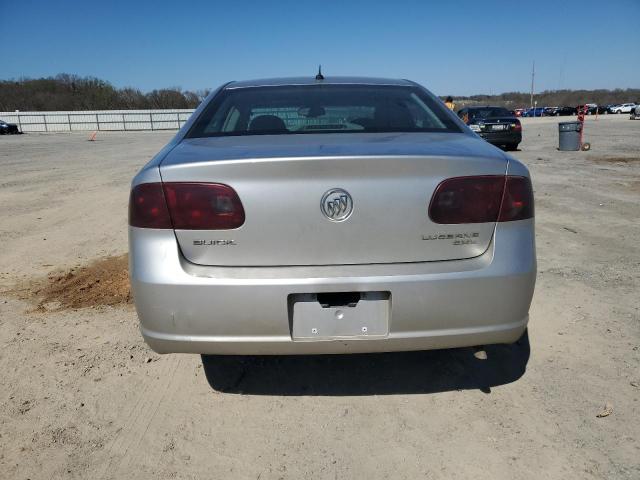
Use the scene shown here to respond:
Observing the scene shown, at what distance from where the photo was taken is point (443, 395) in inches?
106

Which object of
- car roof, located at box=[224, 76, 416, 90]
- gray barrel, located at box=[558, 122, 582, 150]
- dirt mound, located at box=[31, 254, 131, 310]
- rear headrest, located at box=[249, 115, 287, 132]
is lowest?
dirt mound, located at box=[31, 254, 131, 310]

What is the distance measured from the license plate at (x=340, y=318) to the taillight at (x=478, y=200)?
42cm

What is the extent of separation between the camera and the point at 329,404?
262 centimetres

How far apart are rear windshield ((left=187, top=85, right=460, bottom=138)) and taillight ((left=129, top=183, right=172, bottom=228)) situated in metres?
0.81

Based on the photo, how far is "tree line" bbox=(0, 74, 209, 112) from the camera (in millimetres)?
71188

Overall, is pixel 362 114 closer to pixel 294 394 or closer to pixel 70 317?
pixel 294 394

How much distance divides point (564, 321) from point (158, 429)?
2.69 meters

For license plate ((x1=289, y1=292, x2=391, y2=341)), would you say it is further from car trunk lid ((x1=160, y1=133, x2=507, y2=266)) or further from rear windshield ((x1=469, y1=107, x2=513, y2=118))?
rear windshield ((x1=469, y1=107, x2=513, y2=118))

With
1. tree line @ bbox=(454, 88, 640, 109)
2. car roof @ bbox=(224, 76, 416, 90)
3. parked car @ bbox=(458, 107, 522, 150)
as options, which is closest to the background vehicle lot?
car roof @ bbox=(224, 76, 416, 90)

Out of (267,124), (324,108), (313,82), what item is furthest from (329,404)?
(313,82)

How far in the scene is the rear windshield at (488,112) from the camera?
58.1 ft

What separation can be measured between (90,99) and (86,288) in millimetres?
77423

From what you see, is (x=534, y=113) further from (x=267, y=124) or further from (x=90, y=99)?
(x=267, y=124)

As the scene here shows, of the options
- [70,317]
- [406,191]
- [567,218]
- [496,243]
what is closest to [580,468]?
[496,243]
